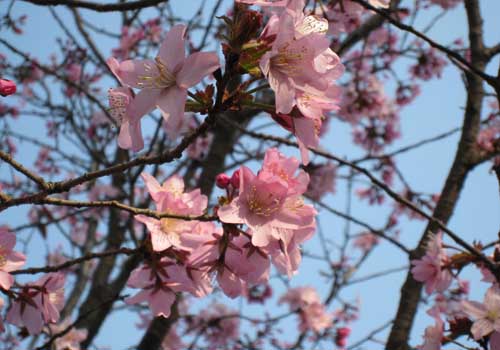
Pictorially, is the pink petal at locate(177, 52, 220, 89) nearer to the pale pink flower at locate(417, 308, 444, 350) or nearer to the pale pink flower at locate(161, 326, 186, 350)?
the pale pink flower at locate(417, 308, 444, 350)

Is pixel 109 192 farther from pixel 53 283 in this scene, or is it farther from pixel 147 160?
pixel 147 160

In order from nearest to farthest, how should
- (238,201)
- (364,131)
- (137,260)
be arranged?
(238,201), (137,260), (364,131)

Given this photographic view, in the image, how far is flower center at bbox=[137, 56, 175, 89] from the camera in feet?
3.66

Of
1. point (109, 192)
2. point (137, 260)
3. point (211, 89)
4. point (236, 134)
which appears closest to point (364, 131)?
point (236, 134)

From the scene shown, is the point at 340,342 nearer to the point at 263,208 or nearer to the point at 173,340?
the point at 173,340

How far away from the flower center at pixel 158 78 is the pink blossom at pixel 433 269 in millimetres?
1561

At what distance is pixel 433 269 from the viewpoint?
2.24 meters

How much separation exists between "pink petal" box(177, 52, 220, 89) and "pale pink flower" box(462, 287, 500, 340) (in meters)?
1.27

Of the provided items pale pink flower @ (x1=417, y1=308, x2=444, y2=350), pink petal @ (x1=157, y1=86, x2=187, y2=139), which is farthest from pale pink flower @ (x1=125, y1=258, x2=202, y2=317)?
pale pink flower @ (x1=417, y1=308, x2=444, y2=350)

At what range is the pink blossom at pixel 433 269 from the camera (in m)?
2.21

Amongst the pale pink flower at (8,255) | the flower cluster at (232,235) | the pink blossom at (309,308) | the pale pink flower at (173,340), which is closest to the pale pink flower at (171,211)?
the flower cluster at (232,235)

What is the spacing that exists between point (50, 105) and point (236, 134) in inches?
72.5

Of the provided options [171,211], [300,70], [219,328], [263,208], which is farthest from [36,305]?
[219,328]

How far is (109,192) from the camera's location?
5.79 m
